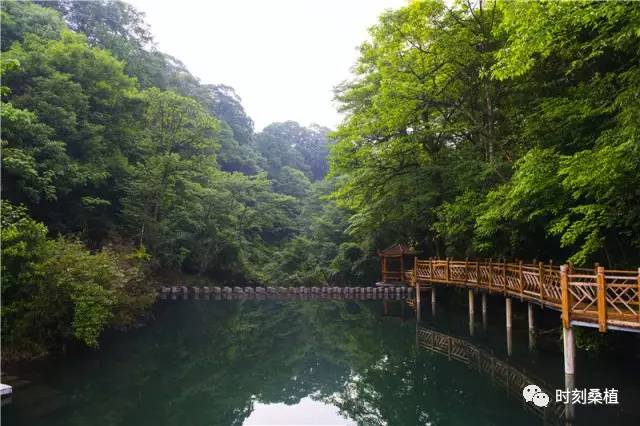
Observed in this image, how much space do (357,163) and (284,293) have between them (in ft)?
31.0

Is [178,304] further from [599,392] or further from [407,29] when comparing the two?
[599,392]

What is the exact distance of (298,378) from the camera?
10.4 metres

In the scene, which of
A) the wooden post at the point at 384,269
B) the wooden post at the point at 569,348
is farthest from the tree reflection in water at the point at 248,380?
the wooden post at the point at 384,269

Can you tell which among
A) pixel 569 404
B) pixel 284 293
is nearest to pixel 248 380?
pixel 569 404

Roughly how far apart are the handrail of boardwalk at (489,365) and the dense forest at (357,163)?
8.77ft

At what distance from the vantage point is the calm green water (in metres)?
7.37

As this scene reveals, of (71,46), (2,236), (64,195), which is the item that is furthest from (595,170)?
(71,46)

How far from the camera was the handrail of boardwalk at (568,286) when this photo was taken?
7215 millimetres

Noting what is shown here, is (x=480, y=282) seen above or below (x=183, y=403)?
above

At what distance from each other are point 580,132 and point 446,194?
578 centimetres

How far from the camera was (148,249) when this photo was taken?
20.4 meters
